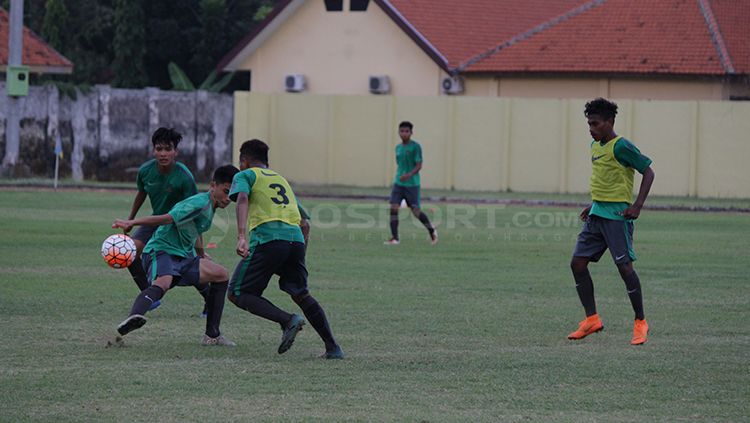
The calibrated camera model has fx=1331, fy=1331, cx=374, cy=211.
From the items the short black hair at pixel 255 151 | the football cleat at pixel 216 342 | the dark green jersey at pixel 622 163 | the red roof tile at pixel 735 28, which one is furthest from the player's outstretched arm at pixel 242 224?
the red roof tile at pixel 735 28

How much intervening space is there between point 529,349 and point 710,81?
27.3m

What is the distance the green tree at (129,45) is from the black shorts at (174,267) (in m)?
34.0

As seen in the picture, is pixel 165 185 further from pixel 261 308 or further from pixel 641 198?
pixel 641 198

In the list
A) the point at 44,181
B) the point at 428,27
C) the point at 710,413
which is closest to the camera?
the point at 710,413

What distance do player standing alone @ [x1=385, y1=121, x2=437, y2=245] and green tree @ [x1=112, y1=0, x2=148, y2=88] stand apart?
2492cm

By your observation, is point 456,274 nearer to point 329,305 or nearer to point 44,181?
point 329,305

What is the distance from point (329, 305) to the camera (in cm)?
1310

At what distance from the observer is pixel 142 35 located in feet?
145

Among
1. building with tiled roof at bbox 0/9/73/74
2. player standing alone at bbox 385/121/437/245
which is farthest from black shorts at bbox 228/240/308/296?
building with tiled roof at bbox 0/9/73/74

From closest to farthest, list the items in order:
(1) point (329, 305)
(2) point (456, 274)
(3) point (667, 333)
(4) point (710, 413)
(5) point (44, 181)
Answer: (4) point (710, 413) < (3) point (667, 333) < (1) point (329, 305) < (2) point (456, 274) < (5) point (44, 181)

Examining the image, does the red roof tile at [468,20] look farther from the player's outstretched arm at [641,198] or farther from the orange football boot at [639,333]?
the orange football boot at [639,333]

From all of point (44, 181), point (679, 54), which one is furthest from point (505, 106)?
point (44, 181)

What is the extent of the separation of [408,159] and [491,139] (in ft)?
47.5

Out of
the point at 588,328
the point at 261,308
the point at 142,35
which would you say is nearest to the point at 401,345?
the point at 261,308
